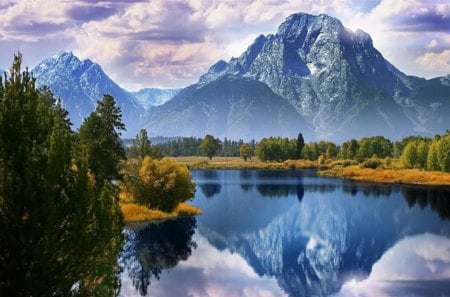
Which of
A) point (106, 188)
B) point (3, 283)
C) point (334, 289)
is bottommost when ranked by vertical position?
point (334, 289)

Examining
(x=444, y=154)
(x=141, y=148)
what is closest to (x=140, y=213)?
(x=141, y=148)

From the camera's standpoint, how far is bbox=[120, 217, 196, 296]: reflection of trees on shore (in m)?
63.7

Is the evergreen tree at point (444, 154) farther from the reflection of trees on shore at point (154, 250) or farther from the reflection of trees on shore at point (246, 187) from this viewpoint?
the reflection of trees on shore at point (154, 250)

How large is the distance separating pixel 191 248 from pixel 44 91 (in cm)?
3224

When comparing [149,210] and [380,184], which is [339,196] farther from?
[149,210]

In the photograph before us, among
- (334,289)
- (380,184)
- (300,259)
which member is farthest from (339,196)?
A: (334,289)

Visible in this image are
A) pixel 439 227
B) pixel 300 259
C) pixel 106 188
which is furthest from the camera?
pixel 439 227

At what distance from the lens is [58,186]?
25391mm

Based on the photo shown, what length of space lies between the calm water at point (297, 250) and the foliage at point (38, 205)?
1202 inches

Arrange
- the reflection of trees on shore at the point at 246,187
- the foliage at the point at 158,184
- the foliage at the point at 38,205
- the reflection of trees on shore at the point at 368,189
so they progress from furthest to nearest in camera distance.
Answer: the reflection of trees on shore at the point at 246,187, the reflection of trees on shore at the point at 368,189, the foliage at the point at 158,184, the foliage at the point at 38,205

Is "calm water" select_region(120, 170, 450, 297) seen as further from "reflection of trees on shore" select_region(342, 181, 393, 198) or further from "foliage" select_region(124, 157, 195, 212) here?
"reflection of trees on shore" select_region(342, 181, 393, 198)

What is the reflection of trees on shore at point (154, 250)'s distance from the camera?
209 feet

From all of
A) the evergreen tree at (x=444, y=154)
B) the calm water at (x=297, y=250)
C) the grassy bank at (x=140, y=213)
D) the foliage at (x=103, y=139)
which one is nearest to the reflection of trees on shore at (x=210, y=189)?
the calm water at (x=297, y=250)

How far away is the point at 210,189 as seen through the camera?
169 m
